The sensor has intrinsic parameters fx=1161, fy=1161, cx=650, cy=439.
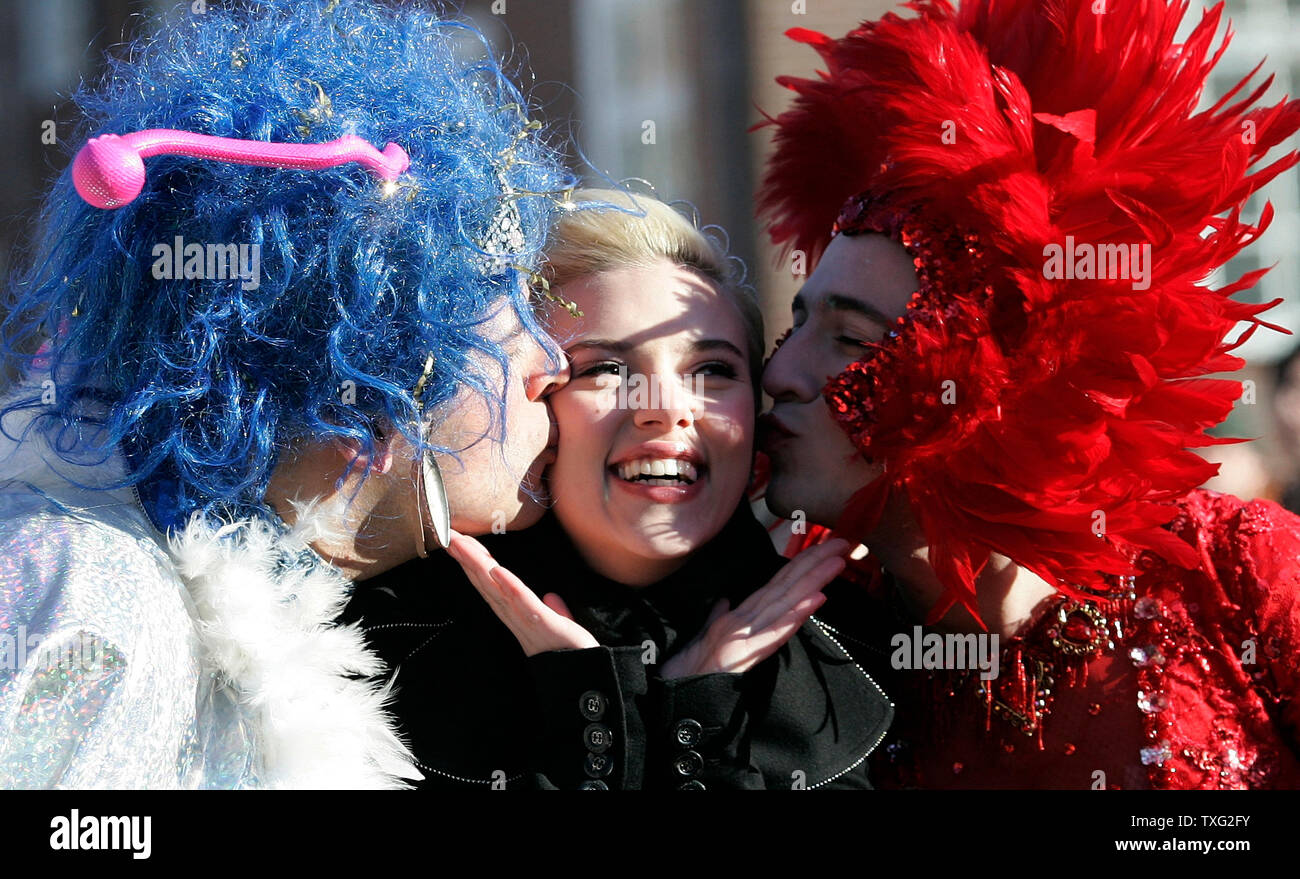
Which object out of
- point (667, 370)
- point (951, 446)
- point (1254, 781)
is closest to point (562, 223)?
point (667, 370)

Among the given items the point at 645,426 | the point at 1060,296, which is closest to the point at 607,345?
the point at 645,426

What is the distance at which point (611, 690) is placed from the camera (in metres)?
2.06

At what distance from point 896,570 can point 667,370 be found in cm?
65

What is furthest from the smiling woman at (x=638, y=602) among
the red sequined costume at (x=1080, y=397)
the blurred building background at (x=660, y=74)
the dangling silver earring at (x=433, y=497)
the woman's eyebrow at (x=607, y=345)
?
the blurred building background at (x=660, y=74)

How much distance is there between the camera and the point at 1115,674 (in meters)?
2.26

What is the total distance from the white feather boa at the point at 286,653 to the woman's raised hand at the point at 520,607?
34 cm

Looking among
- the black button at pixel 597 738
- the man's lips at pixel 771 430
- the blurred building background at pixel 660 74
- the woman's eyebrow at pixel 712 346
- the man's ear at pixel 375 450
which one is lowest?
the black button at pixel 597 738

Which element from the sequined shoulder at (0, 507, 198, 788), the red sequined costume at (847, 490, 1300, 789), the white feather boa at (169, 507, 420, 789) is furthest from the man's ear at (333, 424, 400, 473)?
the red sequined costume at (847, 490, 1300, 789)

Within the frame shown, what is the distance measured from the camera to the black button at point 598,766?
201 cm

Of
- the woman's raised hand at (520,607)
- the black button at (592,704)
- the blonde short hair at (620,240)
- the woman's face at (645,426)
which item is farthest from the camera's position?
the blonde short hair at (620,240)

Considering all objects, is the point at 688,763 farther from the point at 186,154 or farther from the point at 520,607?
the point at 186,154

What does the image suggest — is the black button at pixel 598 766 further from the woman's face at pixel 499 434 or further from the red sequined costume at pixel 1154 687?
the red sequined costume at pixel 1154 687

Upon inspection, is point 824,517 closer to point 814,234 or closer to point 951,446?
point 951,446
